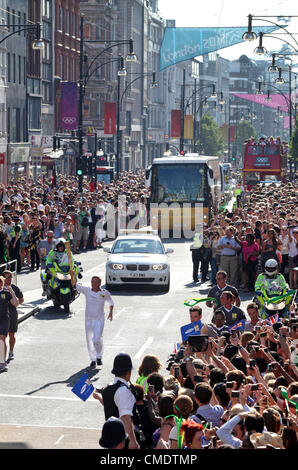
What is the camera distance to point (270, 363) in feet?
38.9

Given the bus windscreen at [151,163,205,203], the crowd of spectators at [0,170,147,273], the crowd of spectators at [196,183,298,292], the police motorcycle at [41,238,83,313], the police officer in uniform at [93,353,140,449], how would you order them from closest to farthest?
the police officer in uniform at [93,353,140,449] → the police motorcycle at [41,238,83,313] → the crowd of spectators at [196,183,298,292] → the crowd of spectators at [0,170,147,273] → the bus windscreen at [151,163,205,203]

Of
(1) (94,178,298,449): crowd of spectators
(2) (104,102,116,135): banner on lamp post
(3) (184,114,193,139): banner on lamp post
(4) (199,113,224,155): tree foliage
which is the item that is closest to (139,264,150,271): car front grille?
(1) (94,178,298,449): crowd of spectators

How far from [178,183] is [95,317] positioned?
24.8m

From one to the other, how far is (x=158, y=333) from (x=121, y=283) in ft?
18.3

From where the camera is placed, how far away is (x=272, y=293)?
61.1ft

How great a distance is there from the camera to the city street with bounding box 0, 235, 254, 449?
1291 centimetres

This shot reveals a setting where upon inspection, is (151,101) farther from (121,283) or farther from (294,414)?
(294,414)

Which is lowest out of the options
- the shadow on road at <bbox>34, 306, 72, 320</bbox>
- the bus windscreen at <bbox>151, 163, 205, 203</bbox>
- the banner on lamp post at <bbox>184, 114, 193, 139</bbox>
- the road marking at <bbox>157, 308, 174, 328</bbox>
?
the shadow on road at <bbox>34, 306, 72, 320</bbox>

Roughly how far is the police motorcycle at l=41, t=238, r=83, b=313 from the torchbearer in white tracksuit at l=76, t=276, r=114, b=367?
16.9ft

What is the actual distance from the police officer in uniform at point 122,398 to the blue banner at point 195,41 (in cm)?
6382

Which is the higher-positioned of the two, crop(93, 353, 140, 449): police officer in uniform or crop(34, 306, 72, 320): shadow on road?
crop(93, 353, 140, 449): police officer in uniform

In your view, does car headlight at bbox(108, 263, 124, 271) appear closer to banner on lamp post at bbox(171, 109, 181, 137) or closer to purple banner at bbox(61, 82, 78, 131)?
purple banner at bbox(61, 82, 78, 131)

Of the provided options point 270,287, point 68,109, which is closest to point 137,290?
point 270,287
